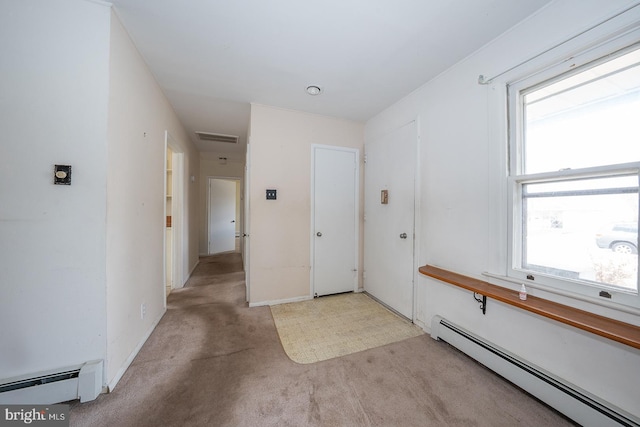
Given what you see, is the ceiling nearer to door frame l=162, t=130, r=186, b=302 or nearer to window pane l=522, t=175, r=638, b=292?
door frame l=162, t=130, r=186, b=302

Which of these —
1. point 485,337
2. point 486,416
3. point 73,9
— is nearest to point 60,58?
point 73,9

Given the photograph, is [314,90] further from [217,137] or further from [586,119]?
[217,137]

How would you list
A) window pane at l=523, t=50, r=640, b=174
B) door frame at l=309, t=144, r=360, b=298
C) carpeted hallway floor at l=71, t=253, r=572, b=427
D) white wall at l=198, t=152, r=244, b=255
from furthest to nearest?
1. white wall at l=198, t=152, r=244, b=255
2. door frame at l=309, t=144, r=360, b=298
3. carpeted hallway floor at l=71, t=253, r=572, b=427
4. window pane at l=523, t=50, r=640, b=174

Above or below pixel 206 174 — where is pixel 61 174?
below

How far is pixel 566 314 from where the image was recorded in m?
1.19

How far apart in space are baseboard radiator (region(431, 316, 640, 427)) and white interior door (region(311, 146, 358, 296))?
1.50 meters

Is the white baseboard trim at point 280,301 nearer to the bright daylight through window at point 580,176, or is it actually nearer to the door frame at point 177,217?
the door frame at point 177,217

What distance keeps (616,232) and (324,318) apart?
228 cm

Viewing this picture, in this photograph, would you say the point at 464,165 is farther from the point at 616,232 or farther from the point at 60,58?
the point at 60,58

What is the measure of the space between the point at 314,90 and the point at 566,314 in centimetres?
265

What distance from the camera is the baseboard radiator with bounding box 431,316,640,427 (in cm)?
109

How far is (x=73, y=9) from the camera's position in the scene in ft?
4.29

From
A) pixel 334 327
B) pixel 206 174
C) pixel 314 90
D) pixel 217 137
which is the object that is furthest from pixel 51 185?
pixel 206 174

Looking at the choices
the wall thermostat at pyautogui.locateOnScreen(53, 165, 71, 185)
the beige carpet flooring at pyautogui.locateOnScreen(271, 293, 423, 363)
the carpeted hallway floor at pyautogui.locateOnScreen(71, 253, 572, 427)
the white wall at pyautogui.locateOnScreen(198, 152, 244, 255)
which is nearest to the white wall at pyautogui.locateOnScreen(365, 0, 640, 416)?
the carpeted hallway floor at pyautogui.locateOnScreen(71, 253, 572, 427)
